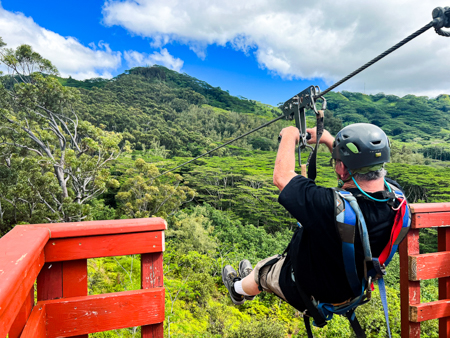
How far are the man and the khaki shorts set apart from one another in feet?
0.13

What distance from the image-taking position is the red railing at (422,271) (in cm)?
139

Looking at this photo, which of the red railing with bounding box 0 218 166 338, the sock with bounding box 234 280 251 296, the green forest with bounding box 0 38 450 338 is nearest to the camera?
the red railing with bounding box 0 218 166 338

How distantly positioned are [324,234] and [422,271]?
2.86 feet

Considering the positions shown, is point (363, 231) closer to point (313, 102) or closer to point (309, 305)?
point (309, 305)

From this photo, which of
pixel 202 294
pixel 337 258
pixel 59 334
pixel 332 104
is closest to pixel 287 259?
pixel 337 258

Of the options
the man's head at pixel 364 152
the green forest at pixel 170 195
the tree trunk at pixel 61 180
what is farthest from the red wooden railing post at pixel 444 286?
the tree trunk at pixel 61 180

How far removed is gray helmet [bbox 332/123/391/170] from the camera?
106 centimetres

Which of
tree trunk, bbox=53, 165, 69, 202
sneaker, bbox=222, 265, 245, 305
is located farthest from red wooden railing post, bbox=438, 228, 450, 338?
tree trunk, bbox=53, 165, 69, 202

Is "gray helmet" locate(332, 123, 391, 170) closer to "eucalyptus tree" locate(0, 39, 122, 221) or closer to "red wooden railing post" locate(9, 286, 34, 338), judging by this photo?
"red wooden railing post" locate(9, 286, 34, 338)

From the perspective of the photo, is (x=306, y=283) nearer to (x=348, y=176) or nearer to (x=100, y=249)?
(x=348, y=176)

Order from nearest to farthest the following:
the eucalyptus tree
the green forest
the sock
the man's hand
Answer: the man's hand
the sock
the green forest
the eucalyptus tree

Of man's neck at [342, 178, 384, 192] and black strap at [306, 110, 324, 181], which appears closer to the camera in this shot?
man's neck at [342, 178, 384, 192]

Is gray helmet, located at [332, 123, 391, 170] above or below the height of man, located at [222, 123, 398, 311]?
above

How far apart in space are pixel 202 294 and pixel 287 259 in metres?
5.78
